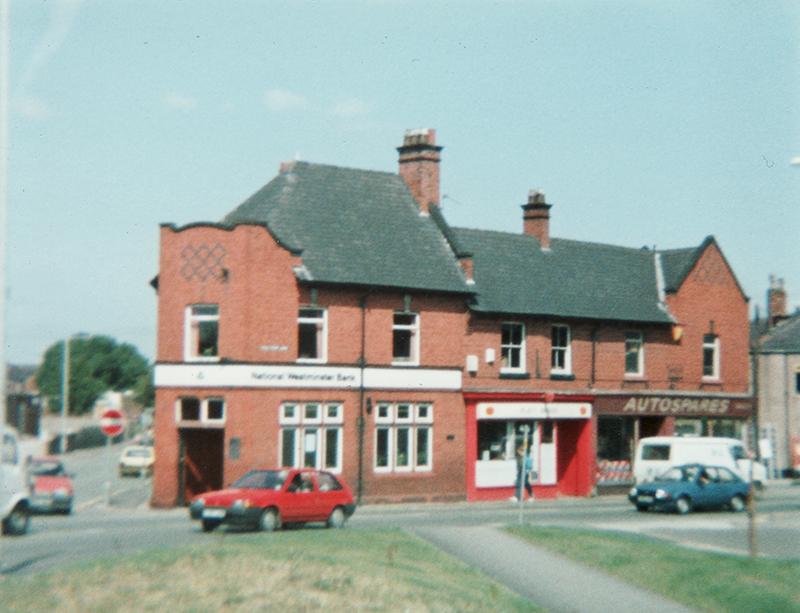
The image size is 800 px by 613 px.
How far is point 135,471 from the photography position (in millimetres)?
59594

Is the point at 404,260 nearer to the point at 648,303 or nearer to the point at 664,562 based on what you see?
the point at 648,303

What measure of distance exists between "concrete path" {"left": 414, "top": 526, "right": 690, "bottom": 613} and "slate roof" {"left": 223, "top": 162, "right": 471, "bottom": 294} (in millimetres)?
17013

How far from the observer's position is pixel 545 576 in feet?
65.5

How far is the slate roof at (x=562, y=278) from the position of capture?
4509 cm

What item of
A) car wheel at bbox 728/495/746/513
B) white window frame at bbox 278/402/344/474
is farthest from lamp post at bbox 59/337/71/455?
car wheel at bbox 728/495/746/513

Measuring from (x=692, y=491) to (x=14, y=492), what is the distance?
771 inches

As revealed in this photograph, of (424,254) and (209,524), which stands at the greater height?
(424,254)

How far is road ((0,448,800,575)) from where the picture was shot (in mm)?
24047

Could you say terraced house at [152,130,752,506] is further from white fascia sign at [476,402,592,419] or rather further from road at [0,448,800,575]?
road at [0,448,800,575]

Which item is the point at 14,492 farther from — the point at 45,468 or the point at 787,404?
the point at 787,404

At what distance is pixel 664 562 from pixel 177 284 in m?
22.1

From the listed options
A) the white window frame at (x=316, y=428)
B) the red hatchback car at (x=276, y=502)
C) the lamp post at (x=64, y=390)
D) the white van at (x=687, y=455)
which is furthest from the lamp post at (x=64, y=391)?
the white van at (x=687, y=455)

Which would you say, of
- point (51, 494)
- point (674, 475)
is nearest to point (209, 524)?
point (51, 494)

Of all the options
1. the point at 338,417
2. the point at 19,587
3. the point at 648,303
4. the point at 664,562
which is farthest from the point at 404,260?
the point at 19,587
